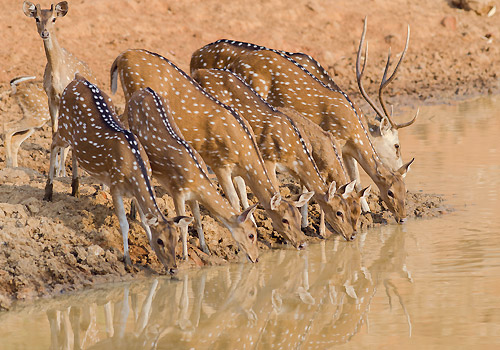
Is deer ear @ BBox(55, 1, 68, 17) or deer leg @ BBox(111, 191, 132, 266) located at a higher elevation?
deer ear @ BBox(55, 1, 68, 17)

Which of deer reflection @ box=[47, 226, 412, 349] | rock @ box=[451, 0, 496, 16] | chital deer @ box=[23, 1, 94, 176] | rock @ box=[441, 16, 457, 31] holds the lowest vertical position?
deer reflection @ box=[47, 226, 412, 349]

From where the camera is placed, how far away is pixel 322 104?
36.9 ft

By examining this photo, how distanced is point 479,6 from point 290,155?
58.9 feet

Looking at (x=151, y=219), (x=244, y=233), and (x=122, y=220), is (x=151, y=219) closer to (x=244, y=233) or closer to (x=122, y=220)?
(x=122, y=220)

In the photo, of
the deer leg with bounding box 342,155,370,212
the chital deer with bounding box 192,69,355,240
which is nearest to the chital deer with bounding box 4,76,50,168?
the chital deer with bounding box 192,69,355,240

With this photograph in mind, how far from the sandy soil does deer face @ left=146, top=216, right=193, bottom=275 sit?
0.45 metres

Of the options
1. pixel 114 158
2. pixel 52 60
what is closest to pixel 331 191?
pixel 114 158

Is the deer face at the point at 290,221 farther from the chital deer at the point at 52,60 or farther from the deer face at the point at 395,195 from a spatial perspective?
the chital deer at the point at 52,60

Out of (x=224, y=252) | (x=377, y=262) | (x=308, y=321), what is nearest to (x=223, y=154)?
(x=224, y=252)

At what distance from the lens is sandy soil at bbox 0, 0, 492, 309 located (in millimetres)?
8781

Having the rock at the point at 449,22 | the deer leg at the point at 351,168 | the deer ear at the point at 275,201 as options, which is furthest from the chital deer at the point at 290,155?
the rock at the point at 449,22

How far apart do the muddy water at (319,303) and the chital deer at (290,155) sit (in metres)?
0.40

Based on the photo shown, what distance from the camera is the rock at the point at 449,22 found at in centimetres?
2541

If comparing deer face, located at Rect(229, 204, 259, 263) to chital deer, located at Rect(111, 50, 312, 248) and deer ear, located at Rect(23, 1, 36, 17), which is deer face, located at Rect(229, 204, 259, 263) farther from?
deer ear, located at Rect(23, 1, 36, 17)
